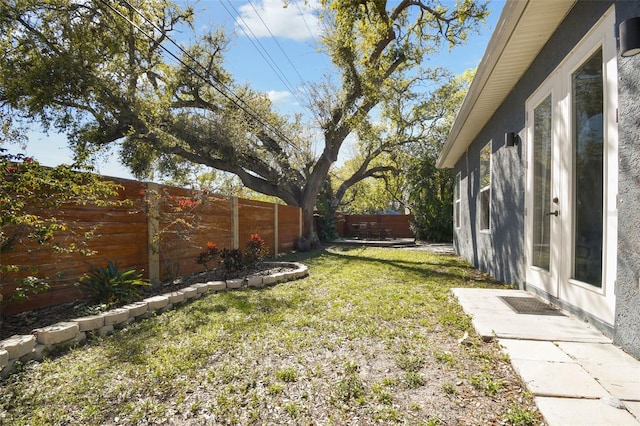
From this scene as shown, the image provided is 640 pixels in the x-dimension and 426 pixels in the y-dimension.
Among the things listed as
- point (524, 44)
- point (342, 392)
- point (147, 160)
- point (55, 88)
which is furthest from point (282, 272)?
point (147, 160)

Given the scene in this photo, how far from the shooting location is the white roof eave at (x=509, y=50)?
3.27 m

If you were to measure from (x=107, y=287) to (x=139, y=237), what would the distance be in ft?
3.96

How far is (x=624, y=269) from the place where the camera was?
2.32 m

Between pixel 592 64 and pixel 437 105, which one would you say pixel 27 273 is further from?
pixel 437 105

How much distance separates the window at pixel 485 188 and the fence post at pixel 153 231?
5.62m

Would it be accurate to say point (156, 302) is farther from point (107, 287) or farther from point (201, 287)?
Answer: point (201, 287)

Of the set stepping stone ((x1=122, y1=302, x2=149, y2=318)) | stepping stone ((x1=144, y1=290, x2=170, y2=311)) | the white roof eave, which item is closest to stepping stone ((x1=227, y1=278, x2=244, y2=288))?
stepping stone ((x1=144, y1=290, x2=170, y2=311))

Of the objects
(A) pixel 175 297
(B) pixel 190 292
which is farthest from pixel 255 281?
(A) pixel 175 297

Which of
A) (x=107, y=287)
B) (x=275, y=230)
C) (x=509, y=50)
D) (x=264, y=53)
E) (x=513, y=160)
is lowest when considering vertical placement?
(x=107, y=287)

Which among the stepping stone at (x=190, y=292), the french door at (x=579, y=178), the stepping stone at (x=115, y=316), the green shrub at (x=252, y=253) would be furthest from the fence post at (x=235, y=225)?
the french door at (x=579, y=178)

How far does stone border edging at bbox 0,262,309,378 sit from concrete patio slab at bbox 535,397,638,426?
3.29m

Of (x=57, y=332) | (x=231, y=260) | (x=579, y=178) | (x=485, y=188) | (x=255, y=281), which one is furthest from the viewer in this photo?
(x=485, y=188)

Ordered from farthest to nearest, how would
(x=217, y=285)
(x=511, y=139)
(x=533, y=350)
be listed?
1. (x=217, y=285)
2. (x=511, y=139)
3. (x=533, y=350)

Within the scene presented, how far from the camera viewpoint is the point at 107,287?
153 inches
